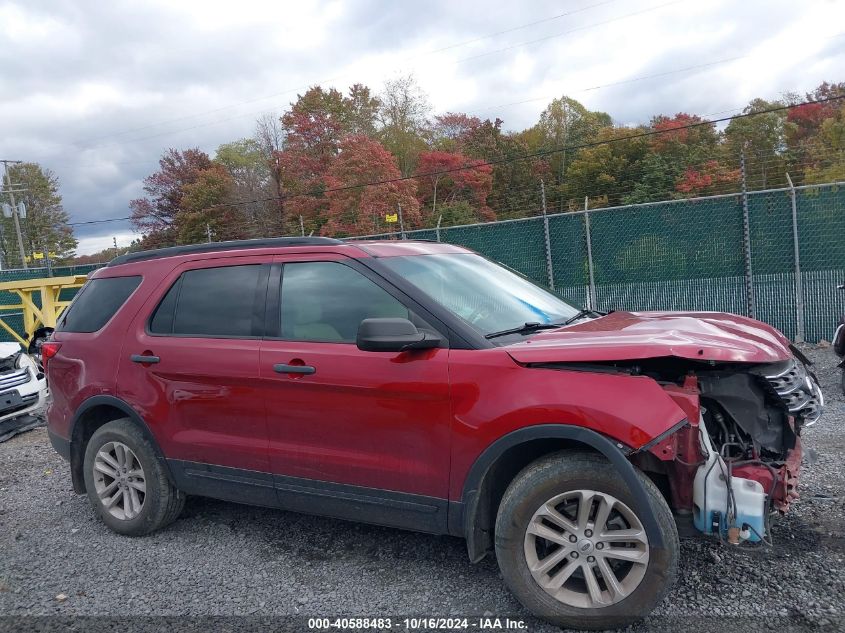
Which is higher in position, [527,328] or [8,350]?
[527,328]

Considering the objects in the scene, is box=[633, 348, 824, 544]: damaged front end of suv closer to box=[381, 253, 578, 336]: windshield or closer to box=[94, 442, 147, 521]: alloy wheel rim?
box=[381, 253, 578, 336]: windshield

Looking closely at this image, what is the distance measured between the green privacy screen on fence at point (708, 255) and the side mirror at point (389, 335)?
6.42 meters

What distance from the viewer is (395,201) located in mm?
30031

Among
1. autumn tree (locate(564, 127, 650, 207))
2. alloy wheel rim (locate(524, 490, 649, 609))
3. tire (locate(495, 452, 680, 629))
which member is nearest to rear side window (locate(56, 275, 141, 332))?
tire (locate(495, 452, 680, 629))

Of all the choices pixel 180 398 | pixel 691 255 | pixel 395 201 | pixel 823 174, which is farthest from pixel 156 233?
pixel 180 398

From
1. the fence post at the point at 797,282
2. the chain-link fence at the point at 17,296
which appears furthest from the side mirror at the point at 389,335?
the chain-link fence at the point at 17,296

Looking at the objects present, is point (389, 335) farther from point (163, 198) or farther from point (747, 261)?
point (163, 198)

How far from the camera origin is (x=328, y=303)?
150 inches

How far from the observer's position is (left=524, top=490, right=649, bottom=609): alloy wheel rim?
2.95 metres

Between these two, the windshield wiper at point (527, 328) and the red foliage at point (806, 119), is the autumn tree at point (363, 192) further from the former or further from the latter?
the windshield wiper at point (527, 328)

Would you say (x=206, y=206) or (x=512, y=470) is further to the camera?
(x=206, y=206)

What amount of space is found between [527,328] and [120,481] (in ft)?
9.42

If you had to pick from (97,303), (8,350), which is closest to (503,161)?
(8,350)

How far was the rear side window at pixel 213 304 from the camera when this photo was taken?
407cm
